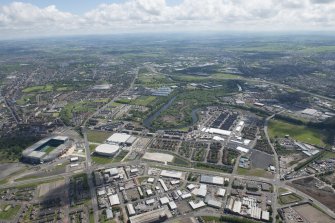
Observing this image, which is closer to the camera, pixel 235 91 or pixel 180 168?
pixel 180 168

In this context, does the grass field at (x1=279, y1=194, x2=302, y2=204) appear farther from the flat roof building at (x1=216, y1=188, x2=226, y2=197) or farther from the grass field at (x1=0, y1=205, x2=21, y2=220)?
the grass field at (x1=0, y1=205, x2=21, y2=220)

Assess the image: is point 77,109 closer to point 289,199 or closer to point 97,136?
point 97,136

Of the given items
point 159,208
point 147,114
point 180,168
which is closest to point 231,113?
point 147,114

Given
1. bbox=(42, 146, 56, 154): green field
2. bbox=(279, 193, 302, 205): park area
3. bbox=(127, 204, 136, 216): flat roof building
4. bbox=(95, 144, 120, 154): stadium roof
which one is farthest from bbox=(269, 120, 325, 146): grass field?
bbox=(42, 146, 56, 154): green field

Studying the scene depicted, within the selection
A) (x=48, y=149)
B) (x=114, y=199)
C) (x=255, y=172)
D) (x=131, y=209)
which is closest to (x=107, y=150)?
(x=48, y=149)

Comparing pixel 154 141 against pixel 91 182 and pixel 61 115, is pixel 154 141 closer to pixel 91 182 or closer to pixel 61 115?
pixel 91 182

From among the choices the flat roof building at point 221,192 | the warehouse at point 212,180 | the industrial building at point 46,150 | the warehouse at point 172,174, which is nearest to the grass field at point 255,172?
the warehouse at point 212,180
